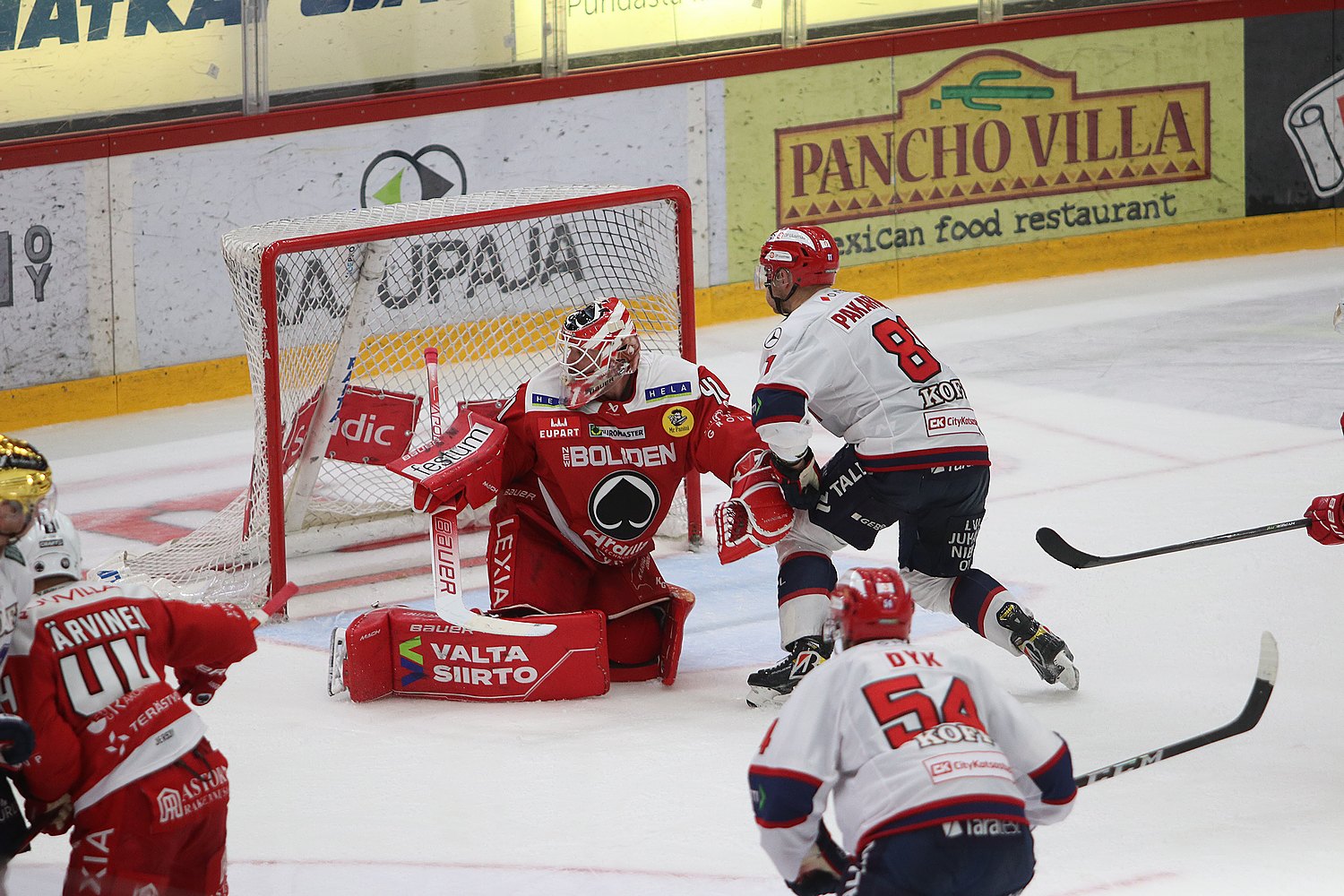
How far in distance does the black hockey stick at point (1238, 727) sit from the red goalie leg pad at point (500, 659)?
156 centimetres

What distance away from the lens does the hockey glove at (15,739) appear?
2.62m

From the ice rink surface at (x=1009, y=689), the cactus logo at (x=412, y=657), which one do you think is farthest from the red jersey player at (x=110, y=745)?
the cactus logo at (x=412, y=657)

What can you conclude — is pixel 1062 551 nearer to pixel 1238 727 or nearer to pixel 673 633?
pixel 673 633

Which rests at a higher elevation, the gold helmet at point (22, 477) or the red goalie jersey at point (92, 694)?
the gold helmet at point (22, 477)

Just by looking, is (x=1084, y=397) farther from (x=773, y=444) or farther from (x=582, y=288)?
(x=773, y=444)

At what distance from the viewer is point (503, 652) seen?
14.6 ft

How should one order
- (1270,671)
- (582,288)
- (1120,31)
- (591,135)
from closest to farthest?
(1270,671) → (582,288) → (591,135) → (1120,31)

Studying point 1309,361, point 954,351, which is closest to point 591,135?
point 954,351

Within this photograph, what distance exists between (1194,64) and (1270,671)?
283 inches

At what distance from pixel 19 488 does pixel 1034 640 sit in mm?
2439

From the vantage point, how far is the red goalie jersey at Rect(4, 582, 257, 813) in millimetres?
2740

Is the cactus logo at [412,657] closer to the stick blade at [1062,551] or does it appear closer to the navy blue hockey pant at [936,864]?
the stick blade at [1062,551]

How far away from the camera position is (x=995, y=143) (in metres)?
9.65

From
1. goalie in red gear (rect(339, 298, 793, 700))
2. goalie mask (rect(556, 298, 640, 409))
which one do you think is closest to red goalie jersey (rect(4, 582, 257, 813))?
goalie in red gear (rect(339, 298, 793, 700))
